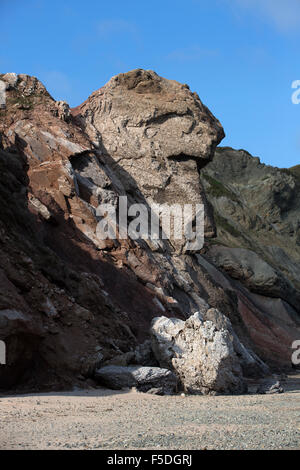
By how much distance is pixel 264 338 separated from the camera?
29891 millimetres

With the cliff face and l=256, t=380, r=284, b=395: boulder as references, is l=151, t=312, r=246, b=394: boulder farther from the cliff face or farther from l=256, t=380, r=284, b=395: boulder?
the cliff face

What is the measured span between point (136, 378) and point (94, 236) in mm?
7784

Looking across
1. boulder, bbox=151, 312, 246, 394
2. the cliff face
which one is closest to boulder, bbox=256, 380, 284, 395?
boulder, bbox=151, 312, 246, 394

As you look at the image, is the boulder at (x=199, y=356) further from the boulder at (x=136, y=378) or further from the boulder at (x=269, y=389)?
the boulder at (x=269, y=389)

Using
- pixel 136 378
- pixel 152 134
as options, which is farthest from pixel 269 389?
pixel 152 134

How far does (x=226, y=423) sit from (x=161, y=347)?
558 cm

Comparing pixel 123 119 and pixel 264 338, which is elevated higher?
pixel 123 119

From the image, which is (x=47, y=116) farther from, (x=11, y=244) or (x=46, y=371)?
(x=46, y=371)

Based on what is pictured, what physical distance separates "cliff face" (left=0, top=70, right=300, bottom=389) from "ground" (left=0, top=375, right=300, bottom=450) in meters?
1.51

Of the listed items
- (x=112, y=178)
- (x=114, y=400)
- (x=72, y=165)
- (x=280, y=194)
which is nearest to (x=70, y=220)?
(x=72, y=165)

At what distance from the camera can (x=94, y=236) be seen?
62.7 ft

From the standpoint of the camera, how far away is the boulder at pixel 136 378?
38.9ft

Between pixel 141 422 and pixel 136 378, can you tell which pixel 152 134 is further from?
pixel 141 422

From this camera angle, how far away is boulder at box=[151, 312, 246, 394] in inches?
496
